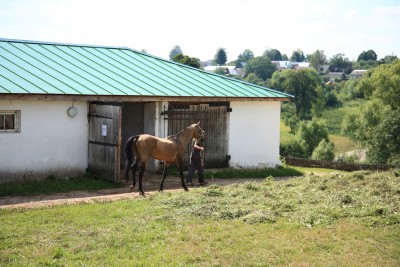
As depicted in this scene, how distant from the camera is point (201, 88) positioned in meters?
19.8

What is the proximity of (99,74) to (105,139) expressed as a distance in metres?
2.95

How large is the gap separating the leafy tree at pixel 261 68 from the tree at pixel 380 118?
99.8m

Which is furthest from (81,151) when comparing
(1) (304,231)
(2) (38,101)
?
(1) (304,231)

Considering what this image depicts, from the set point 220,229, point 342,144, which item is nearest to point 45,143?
point 220,229

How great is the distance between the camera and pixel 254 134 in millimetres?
20984

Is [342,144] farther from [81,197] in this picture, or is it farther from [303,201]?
[303,201]

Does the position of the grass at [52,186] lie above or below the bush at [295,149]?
above

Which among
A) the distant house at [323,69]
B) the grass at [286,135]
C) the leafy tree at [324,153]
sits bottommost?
the leafy tree at [324,153]

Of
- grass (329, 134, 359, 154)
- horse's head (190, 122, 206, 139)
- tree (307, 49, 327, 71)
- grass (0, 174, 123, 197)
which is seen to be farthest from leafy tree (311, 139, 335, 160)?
tree (307, 49, 327, 71)

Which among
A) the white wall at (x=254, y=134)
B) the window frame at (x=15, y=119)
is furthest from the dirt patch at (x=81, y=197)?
the white wall at (x=254, y=134)

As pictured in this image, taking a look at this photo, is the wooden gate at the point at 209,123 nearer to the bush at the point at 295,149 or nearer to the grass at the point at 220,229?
the grass at the point at 220,229

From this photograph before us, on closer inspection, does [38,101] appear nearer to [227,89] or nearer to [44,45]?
[44,45]

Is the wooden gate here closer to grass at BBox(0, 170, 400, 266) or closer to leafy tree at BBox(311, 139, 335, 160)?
grass at BBox(0, 170, 400, 266)

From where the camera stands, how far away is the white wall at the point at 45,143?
1567 centimetres
